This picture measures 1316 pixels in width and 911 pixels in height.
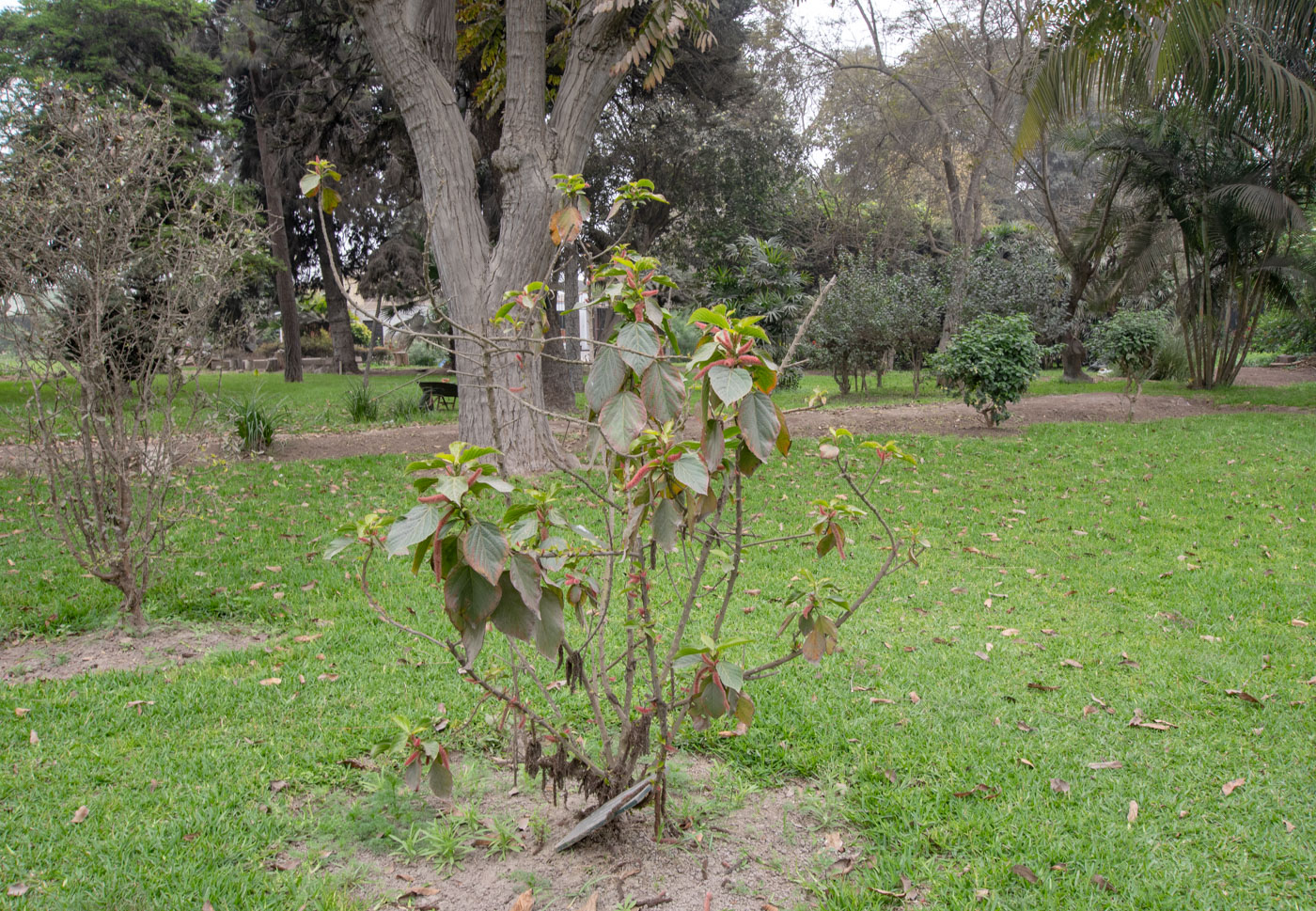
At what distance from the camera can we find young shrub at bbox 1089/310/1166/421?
12789 mm

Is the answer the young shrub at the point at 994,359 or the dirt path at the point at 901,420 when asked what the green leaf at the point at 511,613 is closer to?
the dirt path at the point at 901,420

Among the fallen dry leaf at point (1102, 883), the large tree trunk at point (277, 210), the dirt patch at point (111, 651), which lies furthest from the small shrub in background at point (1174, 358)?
the large tree trunk at point (277, 210)

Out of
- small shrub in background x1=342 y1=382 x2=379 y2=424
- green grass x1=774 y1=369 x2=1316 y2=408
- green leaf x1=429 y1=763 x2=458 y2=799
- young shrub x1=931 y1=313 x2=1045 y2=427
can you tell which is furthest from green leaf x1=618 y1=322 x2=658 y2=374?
small shrub in background x1=342 y1=382 x2=379 y2=424

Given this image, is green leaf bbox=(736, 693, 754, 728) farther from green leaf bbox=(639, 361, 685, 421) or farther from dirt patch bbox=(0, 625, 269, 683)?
dirt patch bbox=(0, 625, 269, 683)

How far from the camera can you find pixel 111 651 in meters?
4.05

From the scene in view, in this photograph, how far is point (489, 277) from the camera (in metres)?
7.80

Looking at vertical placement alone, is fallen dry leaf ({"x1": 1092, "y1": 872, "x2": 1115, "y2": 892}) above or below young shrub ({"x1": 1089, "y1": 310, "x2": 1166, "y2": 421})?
below

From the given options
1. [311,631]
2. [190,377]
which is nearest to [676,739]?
[311,631]

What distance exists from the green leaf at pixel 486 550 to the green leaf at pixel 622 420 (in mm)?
299

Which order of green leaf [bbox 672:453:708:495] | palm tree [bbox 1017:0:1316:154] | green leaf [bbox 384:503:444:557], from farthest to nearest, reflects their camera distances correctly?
palm tree [bbox 1017:0:1316:154] < green leaf [bbox 672:453:708:495] < green leaf [bbox 384:503:444:557]

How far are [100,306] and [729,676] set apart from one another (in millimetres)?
3428

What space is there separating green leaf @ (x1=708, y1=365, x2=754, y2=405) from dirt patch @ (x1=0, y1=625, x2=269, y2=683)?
344 cm

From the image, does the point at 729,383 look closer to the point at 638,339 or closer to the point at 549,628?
the point at 638,339

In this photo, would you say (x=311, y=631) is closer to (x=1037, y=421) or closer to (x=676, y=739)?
(x=676, y=739)
